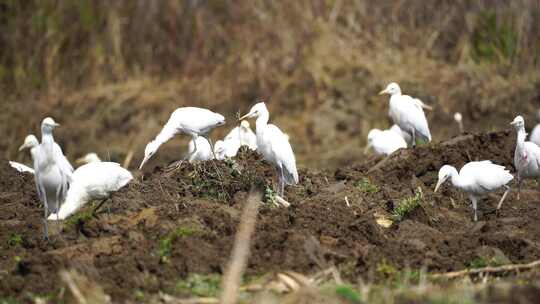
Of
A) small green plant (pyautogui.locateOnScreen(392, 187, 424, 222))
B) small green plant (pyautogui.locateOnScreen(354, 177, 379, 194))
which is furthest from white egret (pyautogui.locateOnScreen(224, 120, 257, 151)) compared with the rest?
small green plant (pyautogui.locateOnScreen(392, 187, 424, 222))

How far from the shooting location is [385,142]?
1656 cm

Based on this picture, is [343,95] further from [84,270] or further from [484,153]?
[84,270]

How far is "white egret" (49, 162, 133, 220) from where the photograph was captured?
35.2ft

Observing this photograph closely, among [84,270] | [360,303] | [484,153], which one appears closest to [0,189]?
[84,270]

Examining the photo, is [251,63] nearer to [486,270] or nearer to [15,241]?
[15,241]

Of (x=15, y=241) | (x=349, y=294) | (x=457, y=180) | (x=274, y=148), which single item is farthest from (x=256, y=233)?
(x=457, y=180)

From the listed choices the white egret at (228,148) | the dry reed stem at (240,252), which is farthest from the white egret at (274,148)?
the white egret at (228,148)

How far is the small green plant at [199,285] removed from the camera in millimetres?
7871

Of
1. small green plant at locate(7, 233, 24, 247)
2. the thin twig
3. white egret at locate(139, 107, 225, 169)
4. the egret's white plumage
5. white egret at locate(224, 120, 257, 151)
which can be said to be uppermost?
white egret at locate(224, 120, 257, 151)

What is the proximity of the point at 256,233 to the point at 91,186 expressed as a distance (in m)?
2.35

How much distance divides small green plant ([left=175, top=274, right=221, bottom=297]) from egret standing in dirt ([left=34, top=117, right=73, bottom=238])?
2355 mm

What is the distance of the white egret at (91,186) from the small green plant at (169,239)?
71.0 inches

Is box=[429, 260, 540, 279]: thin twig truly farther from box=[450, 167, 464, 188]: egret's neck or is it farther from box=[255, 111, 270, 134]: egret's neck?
box=[255, 111, 270, 134]: egret's neck

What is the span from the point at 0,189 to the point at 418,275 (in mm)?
Result: 6865
